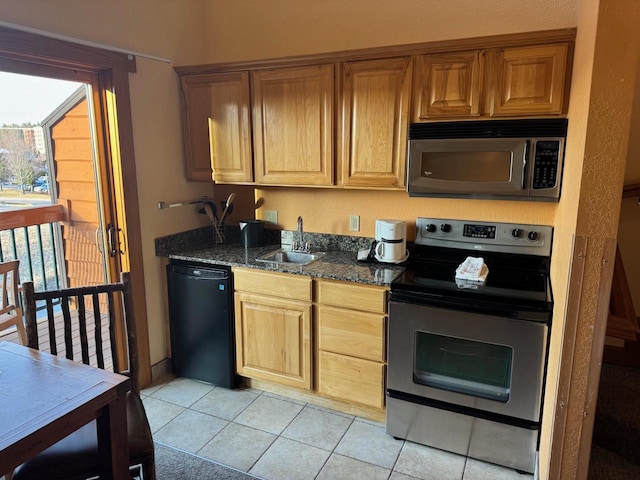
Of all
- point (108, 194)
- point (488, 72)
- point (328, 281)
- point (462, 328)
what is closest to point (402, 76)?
point (488, 72)

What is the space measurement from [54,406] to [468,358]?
174cm

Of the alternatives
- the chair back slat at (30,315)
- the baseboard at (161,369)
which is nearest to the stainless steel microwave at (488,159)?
the chair back slat at (30,315)

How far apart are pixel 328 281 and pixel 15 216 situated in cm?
174

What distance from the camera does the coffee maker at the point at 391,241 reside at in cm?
255

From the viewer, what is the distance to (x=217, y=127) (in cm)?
292

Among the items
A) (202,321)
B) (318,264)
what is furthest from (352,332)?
(202,321)

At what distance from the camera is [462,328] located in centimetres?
210

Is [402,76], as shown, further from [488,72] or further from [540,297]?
[540,297]

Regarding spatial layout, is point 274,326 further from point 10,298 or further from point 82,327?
point 10,298

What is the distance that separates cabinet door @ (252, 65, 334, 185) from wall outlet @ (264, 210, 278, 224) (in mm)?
375

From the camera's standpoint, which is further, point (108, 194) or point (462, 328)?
point (108, 194)

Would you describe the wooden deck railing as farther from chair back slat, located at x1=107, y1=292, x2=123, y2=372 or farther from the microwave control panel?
the microwave control panel

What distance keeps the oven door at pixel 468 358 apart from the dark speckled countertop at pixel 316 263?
0.83ft

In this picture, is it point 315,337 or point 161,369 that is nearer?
point 315,337
